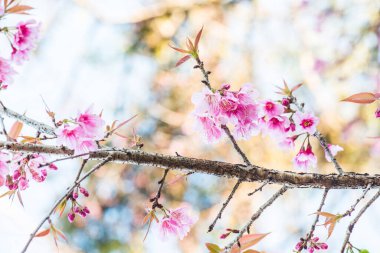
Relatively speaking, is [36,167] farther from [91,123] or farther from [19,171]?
[91,123]

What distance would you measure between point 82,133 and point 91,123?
0.13 feet

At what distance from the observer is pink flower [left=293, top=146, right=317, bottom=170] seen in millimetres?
1156

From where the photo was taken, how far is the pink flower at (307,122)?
1050 millimetres

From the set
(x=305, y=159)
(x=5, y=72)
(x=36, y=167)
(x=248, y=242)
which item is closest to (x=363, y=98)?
(x=305, y=159)

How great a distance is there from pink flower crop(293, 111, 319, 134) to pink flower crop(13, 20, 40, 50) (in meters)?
0.75

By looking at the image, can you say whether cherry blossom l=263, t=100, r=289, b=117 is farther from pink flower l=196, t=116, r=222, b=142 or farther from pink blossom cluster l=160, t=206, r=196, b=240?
pink blossom cluster l=160, t=206, r=196, b=240

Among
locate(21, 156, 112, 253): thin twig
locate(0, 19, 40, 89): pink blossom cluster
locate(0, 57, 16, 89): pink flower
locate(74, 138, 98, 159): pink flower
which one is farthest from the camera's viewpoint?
locate(0, 19, 40, 89): pink blossom cluster

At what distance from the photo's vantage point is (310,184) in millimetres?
938

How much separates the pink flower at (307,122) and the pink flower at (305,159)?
0.11 m

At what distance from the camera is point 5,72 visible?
3.70 ft

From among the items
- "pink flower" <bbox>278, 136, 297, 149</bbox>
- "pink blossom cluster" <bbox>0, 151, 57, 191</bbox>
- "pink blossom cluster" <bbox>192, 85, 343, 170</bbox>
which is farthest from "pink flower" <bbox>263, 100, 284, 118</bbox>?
"pink blossom cluster" <bbox>0, 151, 57, 191</bbox>

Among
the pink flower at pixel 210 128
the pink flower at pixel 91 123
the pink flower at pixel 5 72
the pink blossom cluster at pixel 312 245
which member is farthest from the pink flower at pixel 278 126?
the pink flower at pixel 5 72

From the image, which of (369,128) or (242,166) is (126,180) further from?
(242,166)

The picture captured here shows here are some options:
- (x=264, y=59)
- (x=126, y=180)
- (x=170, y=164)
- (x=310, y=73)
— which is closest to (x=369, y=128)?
(x=310, y=73)
